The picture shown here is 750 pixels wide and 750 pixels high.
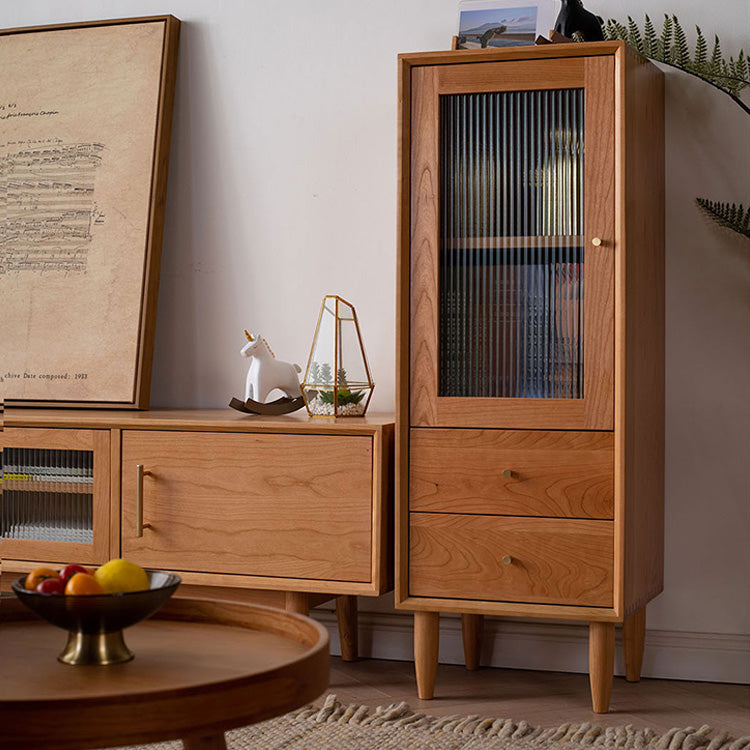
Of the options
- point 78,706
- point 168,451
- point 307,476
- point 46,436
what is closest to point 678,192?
point 307,476

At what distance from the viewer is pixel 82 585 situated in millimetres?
1219

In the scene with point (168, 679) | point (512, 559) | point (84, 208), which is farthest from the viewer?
point (84, 208)

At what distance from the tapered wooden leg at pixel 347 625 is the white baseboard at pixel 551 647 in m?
0.09

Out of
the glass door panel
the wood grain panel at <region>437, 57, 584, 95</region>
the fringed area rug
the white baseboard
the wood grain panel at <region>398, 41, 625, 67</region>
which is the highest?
the wood grain panel at <region>398, 41, 625, 67</region>

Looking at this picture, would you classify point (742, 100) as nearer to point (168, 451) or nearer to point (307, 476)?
point (307, 476)

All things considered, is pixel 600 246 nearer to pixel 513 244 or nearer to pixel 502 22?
pixel 513 244

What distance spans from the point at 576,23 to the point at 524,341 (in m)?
0.73

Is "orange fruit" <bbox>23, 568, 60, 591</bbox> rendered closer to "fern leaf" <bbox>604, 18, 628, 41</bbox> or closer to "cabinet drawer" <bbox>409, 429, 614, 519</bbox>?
"cabinet drawer" <bbox>409, 429, 614, 519</bbox>

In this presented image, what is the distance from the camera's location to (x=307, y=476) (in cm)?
232

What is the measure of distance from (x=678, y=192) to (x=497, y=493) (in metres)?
0.93

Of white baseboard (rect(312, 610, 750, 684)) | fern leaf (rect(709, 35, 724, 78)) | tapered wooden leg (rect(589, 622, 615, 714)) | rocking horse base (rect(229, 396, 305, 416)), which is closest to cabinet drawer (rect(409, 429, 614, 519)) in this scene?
tapered wooden leg (rect(589, 622, 615, 714))

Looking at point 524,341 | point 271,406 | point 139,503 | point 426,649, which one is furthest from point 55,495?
point 524,341

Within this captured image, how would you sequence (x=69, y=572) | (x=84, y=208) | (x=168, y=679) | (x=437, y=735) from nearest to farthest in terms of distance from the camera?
(x=168, y=679) → (x=69, y=572) → (x=437, y=735) → (x=84, y=208)

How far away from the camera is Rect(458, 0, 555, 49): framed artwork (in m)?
2.39
